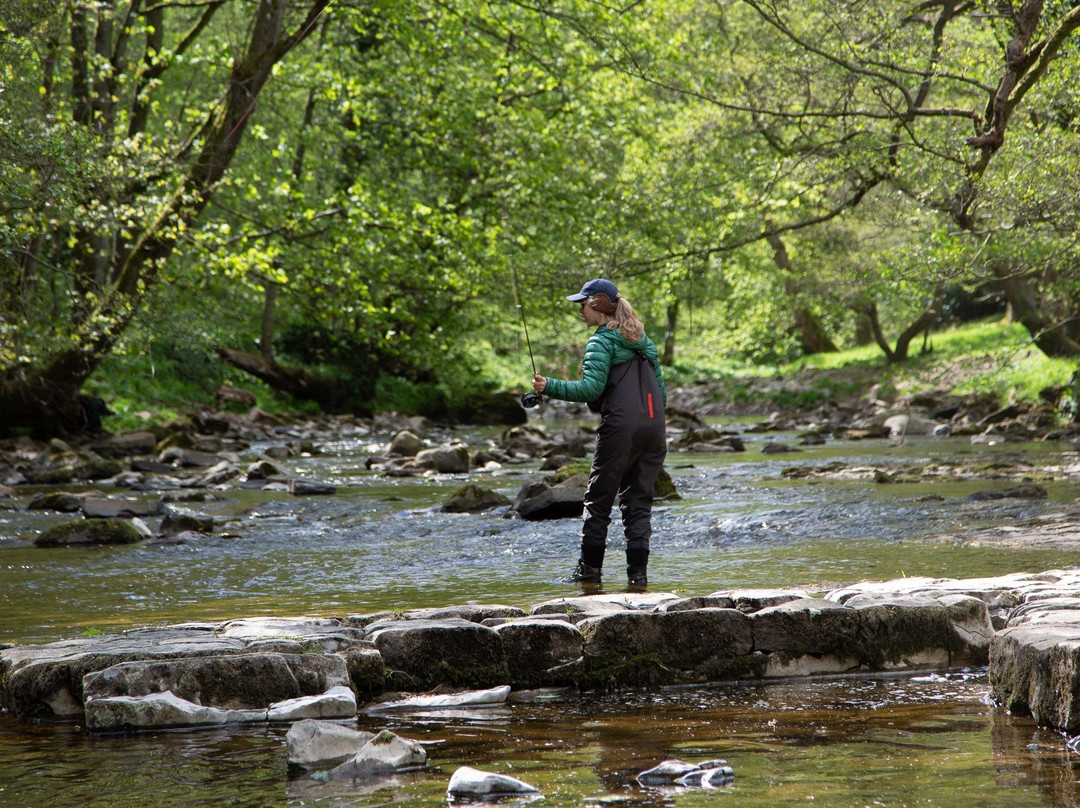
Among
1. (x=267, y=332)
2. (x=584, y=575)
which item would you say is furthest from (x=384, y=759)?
(x=267, y=332)

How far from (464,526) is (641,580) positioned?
11.4 ft

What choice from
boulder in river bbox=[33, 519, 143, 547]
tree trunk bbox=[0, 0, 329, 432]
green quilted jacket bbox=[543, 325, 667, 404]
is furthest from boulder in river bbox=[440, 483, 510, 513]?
tree trunk bbox=[0, 0, 329, 432]

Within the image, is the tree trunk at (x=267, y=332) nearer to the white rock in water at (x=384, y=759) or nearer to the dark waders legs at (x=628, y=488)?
the dark waders legs at (x=628, y=488)

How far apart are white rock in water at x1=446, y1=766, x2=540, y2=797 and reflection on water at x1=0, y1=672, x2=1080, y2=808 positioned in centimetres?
6

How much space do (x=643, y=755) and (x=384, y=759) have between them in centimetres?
83

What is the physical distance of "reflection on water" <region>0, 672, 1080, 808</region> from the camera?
300cm

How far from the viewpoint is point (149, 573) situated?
7.66 meters

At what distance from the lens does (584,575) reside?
7062 mm

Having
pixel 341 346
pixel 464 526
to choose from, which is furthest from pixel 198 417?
pixel 464 526

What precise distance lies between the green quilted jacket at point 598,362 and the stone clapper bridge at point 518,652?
1859mm

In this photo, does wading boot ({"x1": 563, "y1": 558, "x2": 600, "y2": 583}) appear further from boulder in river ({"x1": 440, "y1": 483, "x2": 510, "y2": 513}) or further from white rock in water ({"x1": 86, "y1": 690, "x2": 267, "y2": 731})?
boulder in river ({"x1": 440, "y1": 483, "x2": 510, "y2": 513})

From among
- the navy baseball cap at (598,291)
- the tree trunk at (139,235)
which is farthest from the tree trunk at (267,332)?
the navy baseball cap at (598,291)

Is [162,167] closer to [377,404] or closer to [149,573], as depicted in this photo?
[149,573]

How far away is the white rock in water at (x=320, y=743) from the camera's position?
336cm
